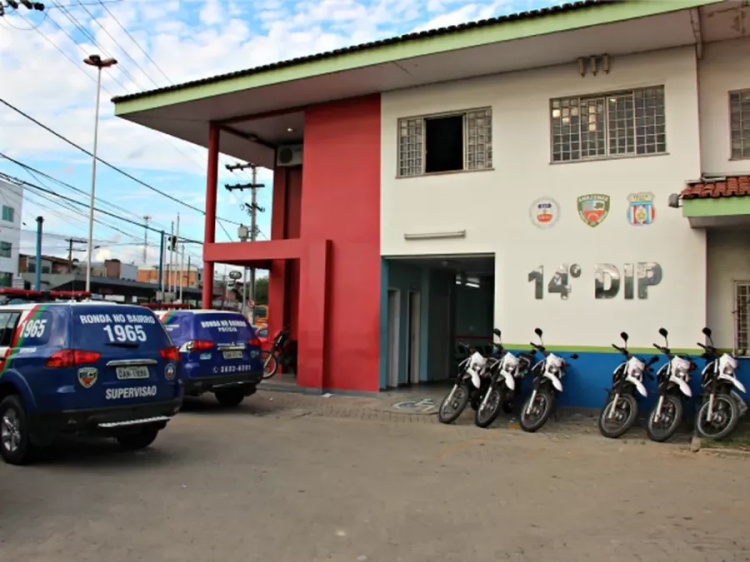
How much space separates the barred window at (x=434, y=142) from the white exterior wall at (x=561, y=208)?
194 millimetres

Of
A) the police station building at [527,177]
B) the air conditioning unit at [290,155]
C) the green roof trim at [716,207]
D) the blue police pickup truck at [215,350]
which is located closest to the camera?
the green roof trim at [716,207]

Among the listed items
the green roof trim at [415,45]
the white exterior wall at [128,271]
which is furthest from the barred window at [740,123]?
the white exterior wall at [128,271]

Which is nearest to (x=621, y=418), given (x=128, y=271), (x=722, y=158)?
(x=722, y=158)

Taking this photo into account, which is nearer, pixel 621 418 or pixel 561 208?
pixel 621 418

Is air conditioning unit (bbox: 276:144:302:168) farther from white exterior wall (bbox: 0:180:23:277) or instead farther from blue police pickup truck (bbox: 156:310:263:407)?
white exterior wall (bbox: 0:180:23:277)

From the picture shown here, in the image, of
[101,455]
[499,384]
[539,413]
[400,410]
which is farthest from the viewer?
[400,410]

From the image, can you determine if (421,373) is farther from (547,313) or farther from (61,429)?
(61,429)

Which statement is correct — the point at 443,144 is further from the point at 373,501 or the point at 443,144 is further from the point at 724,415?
the point at 373,501

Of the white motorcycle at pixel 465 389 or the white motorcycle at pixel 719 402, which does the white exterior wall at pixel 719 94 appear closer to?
the white motorcycle at pixel 719 402

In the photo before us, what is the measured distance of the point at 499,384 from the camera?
1001 cm

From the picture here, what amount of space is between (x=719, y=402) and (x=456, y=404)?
12.2ft

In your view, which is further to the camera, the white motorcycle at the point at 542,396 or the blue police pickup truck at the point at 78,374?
the white motorcycle at the point at 542,396

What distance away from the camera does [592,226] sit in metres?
10.9

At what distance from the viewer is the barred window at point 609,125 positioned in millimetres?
10727
